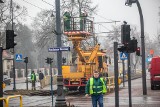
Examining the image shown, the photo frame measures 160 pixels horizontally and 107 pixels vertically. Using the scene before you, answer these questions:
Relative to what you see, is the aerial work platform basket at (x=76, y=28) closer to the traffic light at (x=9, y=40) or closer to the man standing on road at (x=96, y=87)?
the traffic light at (x=9, y=40)

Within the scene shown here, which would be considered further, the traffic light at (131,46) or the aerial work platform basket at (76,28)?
the aerial work platform basket at (76,28)

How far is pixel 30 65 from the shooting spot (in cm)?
8900

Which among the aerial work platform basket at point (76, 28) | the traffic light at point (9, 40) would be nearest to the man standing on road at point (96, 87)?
the traffic light at point (9, 40)

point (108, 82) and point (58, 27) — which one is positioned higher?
point (58, 27)

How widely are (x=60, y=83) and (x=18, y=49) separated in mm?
85157

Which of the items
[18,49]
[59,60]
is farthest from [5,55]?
[59,60]

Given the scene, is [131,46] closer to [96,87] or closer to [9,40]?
[96,87]

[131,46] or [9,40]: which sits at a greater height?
[9,40]

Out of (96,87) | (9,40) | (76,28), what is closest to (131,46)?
(96,87)

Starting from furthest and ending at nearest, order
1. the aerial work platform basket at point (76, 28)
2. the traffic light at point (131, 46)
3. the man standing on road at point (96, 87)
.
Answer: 1. the aerial work platform basket at point (76, 28)
2. the traffic light at point (131, 46)
3. the man standing on road at point (96, 87)

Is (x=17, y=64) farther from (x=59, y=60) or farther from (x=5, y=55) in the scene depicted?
(x=59, y=60)

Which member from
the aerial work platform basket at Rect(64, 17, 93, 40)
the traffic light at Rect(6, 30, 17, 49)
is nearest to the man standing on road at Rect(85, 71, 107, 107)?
the traffic light at Rect(6, 30, 17, 49)

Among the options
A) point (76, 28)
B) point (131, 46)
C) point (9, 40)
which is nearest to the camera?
point (9, 40)

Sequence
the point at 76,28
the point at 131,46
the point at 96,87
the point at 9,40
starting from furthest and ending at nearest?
the point at 76,28
the point at 131,46
the point at 9,40
the point at 96,87
